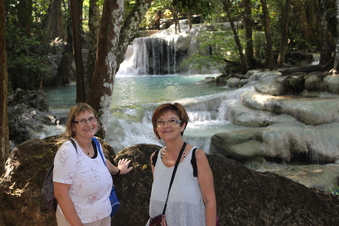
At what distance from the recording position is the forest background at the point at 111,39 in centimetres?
546

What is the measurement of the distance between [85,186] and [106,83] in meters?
3.46

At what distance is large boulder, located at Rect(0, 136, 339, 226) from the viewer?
2.82 meters

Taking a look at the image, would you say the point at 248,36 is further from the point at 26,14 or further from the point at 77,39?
the point at 77,39

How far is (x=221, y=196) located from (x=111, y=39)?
3307 mm

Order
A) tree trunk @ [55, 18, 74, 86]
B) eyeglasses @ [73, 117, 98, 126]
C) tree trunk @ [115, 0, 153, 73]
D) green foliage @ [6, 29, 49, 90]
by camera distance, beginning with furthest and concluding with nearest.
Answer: tree trunk @ [55, 18, 74, 86] → green foliage @ [6, 29, 49, 90] → tree trunk @ [115, 0, 153, 73] → eyeglasses @ [73, 117, 98, 126]

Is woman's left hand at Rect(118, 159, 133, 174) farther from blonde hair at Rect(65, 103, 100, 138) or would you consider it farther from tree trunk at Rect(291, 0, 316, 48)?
tree trunk at Rect(291, 0, 316, 48)

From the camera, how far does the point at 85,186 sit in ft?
7.55

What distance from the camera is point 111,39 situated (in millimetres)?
5430

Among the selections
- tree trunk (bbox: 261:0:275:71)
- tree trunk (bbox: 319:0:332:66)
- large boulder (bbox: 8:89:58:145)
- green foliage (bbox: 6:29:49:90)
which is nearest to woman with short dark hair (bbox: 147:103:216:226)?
large boulder (bbox: 8:89:58:145)

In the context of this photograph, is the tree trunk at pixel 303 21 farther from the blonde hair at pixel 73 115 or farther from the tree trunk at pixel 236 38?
the blonde hair at pixel 73 115

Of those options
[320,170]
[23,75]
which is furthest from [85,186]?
[23,75]

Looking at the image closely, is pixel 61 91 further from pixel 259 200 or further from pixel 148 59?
pixel 259 200

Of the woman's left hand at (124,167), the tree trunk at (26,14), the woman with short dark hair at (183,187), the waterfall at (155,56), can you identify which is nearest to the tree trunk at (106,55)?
the woman's left hand at (124,167)

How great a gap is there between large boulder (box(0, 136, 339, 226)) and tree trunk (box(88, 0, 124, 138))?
8.26ft
